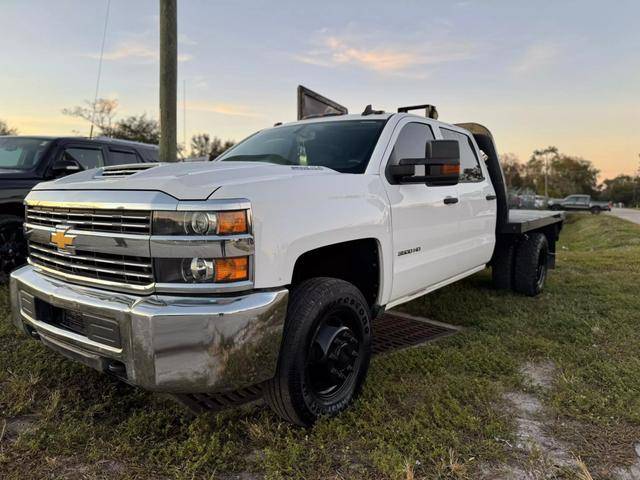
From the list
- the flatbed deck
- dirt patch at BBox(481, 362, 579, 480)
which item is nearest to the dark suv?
the flatbed deck

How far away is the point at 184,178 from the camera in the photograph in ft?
7.87

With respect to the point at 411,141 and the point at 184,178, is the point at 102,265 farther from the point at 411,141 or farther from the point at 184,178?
the point at 411,141

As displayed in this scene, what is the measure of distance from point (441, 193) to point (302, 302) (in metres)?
1.83

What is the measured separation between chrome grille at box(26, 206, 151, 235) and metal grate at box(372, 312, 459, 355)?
7.27ft

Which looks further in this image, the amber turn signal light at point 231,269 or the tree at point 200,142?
the tree at point 200,142

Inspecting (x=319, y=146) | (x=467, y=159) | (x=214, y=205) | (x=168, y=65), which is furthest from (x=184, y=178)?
(x=168, y=65)

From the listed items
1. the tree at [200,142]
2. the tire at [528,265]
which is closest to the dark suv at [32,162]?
the tire at [528,265]

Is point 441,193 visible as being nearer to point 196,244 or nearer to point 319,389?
point 319,389

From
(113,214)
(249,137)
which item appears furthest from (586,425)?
(249,137)

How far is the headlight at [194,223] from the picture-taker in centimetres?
222

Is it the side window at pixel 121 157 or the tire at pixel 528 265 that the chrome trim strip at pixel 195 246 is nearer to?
the tire at pixel 528 265

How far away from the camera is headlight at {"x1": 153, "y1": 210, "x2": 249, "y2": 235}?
2221 mm

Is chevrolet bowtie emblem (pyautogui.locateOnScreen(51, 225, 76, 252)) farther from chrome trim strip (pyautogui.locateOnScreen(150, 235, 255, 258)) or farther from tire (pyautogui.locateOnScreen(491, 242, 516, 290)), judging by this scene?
tire (pyautogui.locateOnScreen(491, 242, 516, 290))

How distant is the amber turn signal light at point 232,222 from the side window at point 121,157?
205 inches
